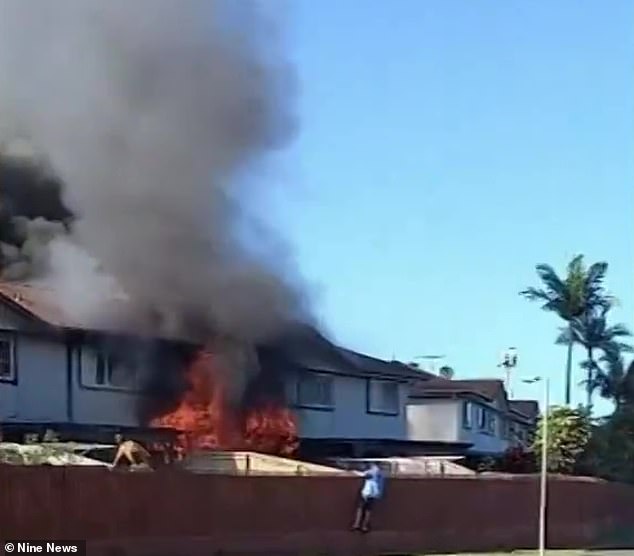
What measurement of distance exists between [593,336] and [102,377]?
102ft

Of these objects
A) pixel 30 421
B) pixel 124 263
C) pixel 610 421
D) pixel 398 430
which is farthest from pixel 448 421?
pixel 30 421

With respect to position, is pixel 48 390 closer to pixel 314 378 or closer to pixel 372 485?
pixel 372 485

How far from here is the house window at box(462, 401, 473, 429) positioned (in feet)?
207

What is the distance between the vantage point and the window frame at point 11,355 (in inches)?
1377

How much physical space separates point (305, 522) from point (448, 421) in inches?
1443

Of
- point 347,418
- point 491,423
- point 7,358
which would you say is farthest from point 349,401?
point 491,423

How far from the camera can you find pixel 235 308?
41.4m

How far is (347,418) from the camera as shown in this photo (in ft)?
160

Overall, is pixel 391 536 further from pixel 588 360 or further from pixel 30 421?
pixel 588 360

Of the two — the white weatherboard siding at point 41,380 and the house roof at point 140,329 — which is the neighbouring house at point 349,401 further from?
the white weatherboard siding at point 41,380

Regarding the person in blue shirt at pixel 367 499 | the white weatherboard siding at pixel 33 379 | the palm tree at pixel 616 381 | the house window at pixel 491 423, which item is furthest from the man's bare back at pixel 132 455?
the house window at pixel 491 423

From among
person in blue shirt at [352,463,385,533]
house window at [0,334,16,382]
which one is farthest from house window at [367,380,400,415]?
person in blue shirt at [352,463,385,533]

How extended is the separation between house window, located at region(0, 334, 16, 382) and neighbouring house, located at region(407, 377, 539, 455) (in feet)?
85.5

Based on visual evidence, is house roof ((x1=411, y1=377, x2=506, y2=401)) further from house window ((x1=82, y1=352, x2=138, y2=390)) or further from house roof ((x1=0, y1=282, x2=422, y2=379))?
house window ((x1=82, y1=352, x2=138, y2=390))
